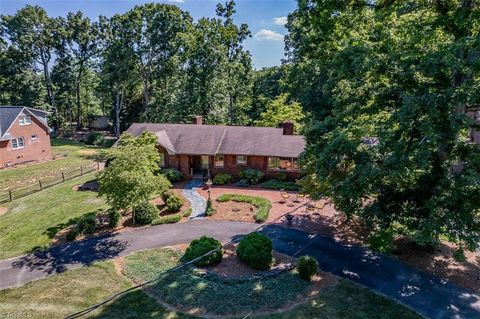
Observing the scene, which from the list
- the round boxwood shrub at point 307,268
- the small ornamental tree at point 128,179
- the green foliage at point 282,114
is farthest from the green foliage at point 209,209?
the green foliage at point 282,114

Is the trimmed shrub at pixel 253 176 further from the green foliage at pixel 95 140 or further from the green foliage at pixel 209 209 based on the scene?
the green foliage at pixel 95 140

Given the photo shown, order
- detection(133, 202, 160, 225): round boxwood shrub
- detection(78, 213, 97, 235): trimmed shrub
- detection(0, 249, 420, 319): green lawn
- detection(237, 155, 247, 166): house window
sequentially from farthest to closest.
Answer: detection(237, 155, 247, 166): house window → detection(133, 202, 160, 225): round boxwood shrub → detection(78, 213, 97, 235): trimmed shrub → detection(0, 249, 420, 319): green lawn

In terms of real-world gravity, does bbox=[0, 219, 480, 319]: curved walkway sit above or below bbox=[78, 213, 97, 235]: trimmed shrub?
below

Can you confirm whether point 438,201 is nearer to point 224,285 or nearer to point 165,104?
point 224,285

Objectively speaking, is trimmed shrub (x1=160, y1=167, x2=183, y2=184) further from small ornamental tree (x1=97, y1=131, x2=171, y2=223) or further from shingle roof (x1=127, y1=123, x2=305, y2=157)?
small ornamental tree (x1=97, y1=131, x2=171, y2=223)

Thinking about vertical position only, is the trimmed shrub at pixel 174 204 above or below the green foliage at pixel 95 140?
below

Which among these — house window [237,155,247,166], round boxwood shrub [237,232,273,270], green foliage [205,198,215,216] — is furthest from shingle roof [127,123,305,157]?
round boxwood shrub [237,232,273,270]
